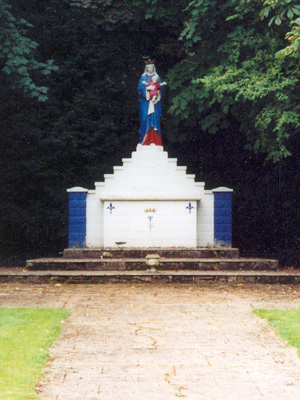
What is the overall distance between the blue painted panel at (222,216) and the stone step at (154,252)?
2.54 ft

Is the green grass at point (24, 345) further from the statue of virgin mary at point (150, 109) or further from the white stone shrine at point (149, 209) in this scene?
the statue of virgin mary at point (150, 109)

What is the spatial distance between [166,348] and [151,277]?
6.11m

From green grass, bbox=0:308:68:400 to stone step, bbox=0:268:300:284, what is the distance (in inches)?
149

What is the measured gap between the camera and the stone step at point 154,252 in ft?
52.0

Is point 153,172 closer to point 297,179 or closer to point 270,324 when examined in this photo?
point 297,179

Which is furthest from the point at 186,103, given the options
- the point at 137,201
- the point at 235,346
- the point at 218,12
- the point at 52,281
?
the point at 235,346

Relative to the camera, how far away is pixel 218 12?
17.8 meters

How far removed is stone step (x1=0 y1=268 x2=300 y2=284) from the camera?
13594mm

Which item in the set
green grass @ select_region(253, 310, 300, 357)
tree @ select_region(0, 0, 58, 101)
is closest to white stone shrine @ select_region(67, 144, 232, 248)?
tree @ select_region(0, 0, 58, 101)

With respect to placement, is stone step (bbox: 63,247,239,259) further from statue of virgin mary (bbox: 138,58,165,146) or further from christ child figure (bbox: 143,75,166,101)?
christ child figure (bbox: 143,75,166,101)

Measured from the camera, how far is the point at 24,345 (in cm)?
737

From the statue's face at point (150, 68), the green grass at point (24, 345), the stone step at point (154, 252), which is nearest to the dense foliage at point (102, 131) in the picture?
the statue's face at point (150, 68)

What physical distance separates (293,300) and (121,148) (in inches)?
426

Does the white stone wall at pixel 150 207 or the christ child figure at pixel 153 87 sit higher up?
the christ child figure at pixel 153 87
